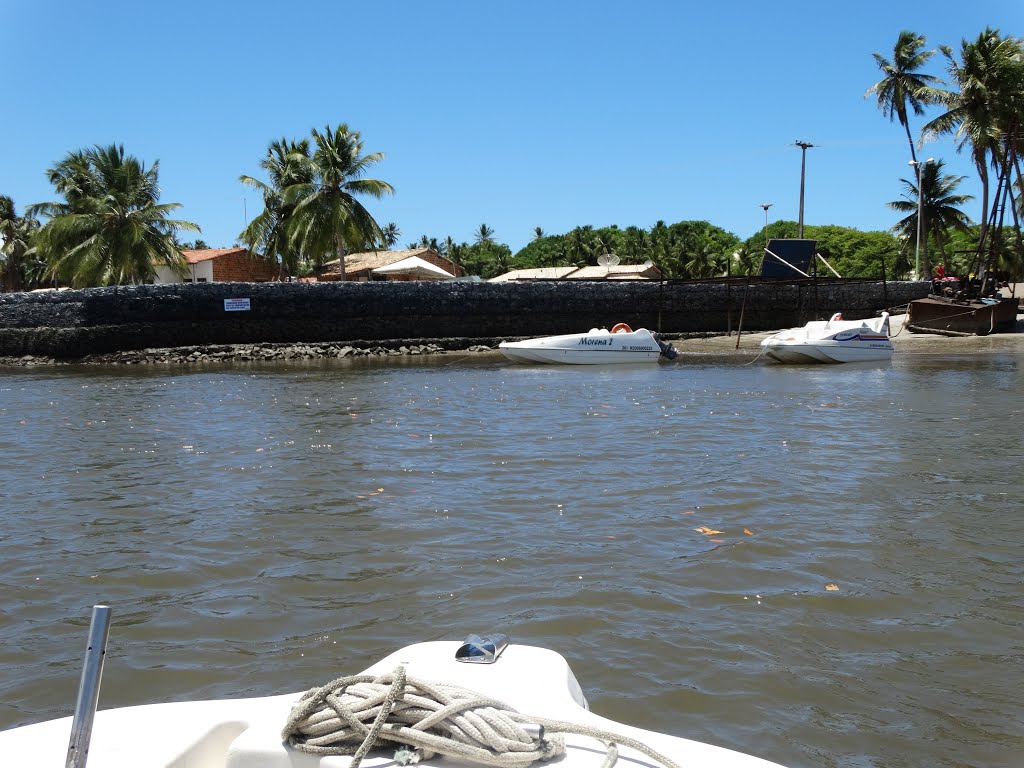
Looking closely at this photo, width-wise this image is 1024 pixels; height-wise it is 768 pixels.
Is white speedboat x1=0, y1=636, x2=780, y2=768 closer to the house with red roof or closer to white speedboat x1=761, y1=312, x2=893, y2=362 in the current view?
white speedboat x1=761, y1=312, x2=893, y2=362

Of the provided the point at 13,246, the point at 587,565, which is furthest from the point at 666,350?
the point at 13,246

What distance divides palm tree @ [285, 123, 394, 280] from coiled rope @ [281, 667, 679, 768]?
36.0 m

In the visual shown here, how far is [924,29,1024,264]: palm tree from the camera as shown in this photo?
33469mm

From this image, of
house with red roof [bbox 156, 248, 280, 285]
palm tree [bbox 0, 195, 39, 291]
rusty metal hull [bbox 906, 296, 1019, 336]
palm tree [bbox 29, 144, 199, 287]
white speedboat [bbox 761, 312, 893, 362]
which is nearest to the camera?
white speedboat [bbox 761, 312, 893, 362]

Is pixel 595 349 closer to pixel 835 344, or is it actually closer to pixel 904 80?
pixel 835 344

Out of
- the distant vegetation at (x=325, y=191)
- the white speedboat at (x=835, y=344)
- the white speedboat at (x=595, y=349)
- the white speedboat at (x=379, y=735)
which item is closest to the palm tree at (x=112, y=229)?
the distant vegetation at (x=325, y=191)

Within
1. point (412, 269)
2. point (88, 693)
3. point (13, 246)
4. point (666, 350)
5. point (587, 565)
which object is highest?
point (13, 246)

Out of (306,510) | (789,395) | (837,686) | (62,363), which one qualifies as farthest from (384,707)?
(62,363)

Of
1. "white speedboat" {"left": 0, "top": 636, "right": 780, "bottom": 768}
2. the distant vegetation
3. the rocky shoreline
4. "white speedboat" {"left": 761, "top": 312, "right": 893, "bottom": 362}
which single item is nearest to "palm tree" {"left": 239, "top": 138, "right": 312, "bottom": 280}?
the distant vegetation

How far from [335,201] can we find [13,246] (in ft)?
100

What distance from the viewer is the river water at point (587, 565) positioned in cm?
368

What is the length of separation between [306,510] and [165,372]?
60.0ft

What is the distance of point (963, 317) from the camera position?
88.8 feet

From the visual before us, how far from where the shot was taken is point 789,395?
15086 millimetres
